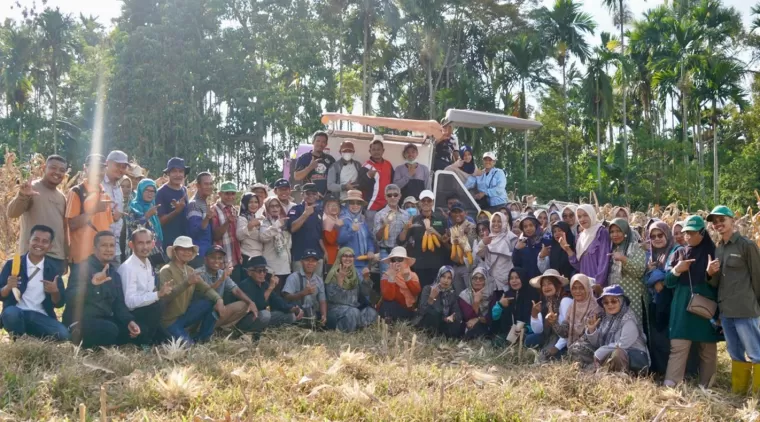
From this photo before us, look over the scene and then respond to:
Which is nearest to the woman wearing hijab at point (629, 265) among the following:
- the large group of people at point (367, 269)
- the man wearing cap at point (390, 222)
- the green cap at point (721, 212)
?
the large group of people at point (367, 269)

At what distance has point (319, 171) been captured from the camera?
9188mm

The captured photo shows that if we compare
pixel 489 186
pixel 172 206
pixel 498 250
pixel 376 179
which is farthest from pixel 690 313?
pixel 172 206

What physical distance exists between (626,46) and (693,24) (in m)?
3.91

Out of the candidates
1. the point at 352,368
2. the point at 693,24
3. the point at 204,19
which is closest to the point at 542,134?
the point at 693,24

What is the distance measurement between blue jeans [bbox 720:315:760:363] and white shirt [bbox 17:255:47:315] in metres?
6.07

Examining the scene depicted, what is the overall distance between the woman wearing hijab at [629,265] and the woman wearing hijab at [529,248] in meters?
0.99

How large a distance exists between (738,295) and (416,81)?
91.6ft

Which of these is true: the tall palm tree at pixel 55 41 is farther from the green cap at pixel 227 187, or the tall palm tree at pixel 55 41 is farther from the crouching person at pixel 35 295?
the crouching person at pixel 35 295

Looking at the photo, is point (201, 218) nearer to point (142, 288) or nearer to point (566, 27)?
point (142, 288)

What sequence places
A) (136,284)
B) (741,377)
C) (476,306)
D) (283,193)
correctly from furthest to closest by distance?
(283,193), (476,306), (136,284), (741,377)

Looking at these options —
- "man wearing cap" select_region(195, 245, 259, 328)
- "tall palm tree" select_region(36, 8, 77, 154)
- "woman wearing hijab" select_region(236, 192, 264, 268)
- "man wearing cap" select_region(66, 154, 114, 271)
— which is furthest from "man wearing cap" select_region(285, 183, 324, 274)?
"tall palm tree" select_region(36, 8, 77, 154)

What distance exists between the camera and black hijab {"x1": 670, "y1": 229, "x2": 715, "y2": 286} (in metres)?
6.15

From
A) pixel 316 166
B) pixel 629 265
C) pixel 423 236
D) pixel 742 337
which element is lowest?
pixel 742 337

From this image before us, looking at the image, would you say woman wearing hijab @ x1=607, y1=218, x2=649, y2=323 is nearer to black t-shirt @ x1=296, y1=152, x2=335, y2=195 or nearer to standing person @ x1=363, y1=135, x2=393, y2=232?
standing person @ x1=363, y1=135, x2=393, y2=232
